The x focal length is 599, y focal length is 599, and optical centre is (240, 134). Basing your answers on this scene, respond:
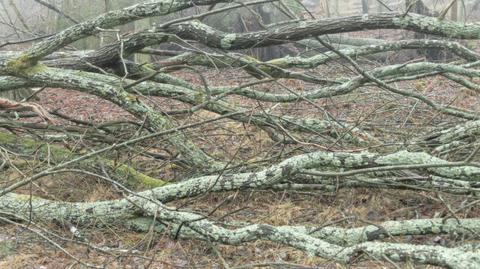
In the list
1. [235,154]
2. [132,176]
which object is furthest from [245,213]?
[132,176]

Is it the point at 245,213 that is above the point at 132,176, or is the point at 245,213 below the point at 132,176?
below

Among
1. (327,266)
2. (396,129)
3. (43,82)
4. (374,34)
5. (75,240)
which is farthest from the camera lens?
(374,34)

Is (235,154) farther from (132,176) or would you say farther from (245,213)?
(132,176)

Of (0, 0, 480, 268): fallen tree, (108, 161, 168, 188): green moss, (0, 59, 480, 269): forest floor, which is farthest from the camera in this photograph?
(108, 161, 168, 188): green moss

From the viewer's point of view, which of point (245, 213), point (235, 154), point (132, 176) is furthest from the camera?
point (132, 176)

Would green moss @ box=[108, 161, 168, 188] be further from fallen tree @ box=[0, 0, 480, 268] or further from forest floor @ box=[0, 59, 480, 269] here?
forest floor @ box=[0, 59, 480, 269]

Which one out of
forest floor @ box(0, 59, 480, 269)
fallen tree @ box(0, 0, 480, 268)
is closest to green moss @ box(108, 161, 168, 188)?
fallen tree @ box(0, 0, 480, 268)

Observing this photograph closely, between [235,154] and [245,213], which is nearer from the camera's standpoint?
[235,154]

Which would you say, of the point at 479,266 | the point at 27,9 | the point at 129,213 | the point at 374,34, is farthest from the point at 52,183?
the point at 27,9

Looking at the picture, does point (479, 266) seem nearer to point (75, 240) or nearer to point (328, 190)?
point (328, 190)

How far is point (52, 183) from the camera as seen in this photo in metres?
5.37

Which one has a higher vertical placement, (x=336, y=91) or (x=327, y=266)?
(x=336, y=91)

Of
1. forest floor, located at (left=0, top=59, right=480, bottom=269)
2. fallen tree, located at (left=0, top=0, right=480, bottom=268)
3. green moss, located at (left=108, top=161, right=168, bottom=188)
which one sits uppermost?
fallen tree, located at (left=0, top=0, right=480, bottom=268)

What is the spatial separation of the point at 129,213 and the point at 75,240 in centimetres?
42
